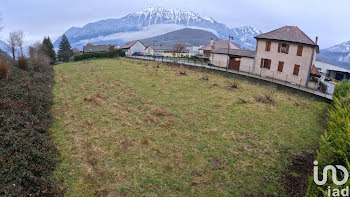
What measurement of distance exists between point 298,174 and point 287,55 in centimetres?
2346

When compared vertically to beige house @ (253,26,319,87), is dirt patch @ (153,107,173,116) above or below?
below

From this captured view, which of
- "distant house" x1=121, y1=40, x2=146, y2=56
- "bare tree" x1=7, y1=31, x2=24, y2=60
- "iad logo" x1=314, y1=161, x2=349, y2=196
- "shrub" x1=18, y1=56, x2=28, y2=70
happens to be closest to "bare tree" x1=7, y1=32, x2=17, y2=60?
"bare tree" x1=7, y1=31, x2=24, y2=60

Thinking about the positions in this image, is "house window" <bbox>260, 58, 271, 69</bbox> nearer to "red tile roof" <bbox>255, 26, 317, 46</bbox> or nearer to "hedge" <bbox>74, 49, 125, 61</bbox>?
"red tile roof" <bbox>255, 26, 317, 46</bbox>

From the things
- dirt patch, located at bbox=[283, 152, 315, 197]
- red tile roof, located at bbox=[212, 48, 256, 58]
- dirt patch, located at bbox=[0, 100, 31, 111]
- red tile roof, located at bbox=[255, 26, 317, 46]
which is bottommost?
dirt patch, located at bbox=[283, 152, 315, 197]

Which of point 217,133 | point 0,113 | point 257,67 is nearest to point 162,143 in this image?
point 217,133

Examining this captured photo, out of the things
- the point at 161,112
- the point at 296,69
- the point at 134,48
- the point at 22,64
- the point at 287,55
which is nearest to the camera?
the point at 161,112

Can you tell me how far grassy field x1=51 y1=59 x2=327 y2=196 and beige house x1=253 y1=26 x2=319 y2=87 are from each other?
1005cm

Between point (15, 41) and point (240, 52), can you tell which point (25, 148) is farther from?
point (15, 41)

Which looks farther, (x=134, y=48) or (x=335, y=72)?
(x=134, y=48)

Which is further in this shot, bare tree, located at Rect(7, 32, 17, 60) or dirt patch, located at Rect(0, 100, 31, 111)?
bare tree, located at Rect(7, 32, 17, 60)

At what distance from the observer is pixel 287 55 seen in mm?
27016

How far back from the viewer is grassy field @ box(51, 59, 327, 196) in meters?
6.76

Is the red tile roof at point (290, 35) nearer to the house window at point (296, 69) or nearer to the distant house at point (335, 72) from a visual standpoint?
the house window at point (296, 69)

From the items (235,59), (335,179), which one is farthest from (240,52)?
(335,179)
